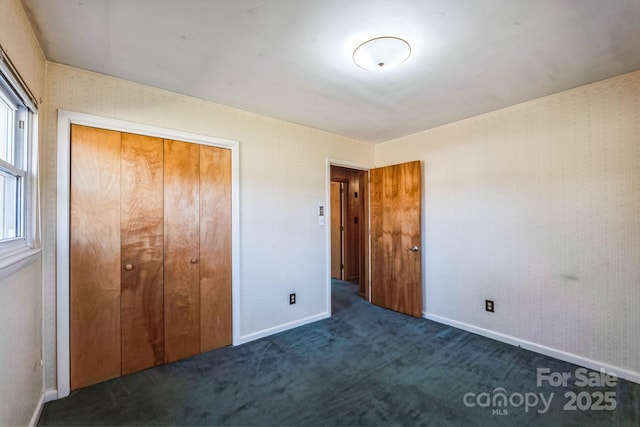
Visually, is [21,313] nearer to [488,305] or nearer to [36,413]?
[36,413]

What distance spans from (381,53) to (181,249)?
2.20 meters

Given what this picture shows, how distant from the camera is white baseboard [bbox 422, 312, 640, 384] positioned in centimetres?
219

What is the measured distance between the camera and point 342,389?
6.76 ft

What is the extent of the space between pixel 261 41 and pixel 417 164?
236 cm

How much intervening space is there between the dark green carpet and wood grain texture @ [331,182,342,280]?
2.81 m

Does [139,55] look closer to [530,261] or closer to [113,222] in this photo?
[113,222]

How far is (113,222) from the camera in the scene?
218 centimetres

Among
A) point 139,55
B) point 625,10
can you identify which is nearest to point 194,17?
point 139,55

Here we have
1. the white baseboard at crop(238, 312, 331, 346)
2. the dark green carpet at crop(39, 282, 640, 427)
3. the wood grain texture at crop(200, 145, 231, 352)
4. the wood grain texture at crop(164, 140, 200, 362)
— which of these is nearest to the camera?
the dark green carpet at crop(39, 282, 640, 427)

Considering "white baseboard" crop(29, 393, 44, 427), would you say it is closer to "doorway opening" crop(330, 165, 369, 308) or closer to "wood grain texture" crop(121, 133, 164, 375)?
"wood grain texture" crop(121, 133, 164, 375)

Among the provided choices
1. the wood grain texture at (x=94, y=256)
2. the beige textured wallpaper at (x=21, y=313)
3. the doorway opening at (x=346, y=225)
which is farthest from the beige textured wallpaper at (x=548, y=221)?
the beige textured wallpaper at (x=21, y=313)

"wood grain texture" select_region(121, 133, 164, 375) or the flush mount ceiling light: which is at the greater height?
the flush mount ceiling light

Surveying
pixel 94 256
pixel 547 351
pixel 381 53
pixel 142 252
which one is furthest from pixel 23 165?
pixel 547 351

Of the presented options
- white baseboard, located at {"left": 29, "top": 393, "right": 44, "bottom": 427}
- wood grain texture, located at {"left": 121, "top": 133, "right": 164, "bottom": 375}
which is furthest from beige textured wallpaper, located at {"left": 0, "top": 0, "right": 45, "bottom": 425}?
wood grain texture, located at {"left": 121, "top": 133, "right": 164, "bottom": 375}
